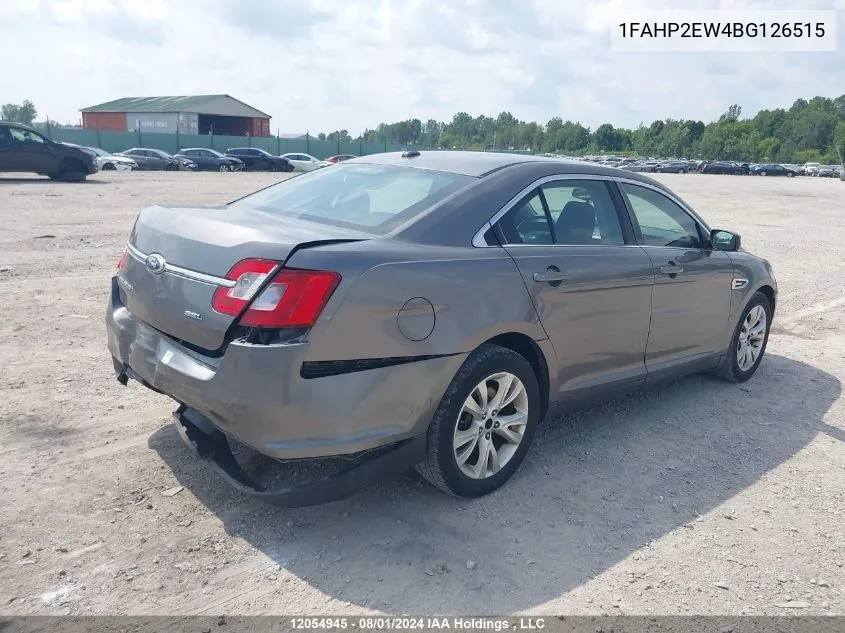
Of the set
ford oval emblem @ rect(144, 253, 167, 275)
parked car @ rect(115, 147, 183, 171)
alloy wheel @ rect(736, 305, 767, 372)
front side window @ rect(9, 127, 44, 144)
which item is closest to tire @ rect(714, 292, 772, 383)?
alloy wheel @ rect(736, 305, 767, 372)

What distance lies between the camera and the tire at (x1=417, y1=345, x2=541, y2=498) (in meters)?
3.33

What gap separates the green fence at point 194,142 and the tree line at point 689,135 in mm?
31745

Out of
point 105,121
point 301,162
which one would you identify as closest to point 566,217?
point 301,162

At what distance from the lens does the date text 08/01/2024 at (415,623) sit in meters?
2.68

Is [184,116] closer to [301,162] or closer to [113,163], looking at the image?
[301,162]

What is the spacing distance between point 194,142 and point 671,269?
5894 cm

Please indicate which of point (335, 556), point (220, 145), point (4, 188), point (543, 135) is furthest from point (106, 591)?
point (543, 135)

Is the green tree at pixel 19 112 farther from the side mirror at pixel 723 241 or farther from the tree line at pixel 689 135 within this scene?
the side mirror at pixel 723 241

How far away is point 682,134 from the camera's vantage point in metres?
119

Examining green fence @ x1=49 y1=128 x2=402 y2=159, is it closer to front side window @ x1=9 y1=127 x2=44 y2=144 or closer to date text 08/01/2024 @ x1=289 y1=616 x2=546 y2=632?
front side window @ x1=9 y1=127 x2=44 y2=144

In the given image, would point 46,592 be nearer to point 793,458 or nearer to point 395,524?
point 395,524

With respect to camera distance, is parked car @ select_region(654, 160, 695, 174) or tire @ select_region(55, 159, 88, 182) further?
parked car @ select_region(654, 160, 695, 174)

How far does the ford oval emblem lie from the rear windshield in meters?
0.74

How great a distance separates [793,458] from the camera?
434 cm
